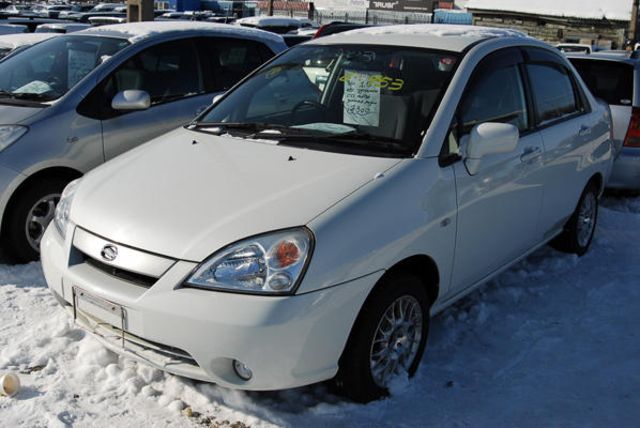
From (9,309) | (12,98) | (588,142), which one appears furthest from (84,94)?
(588,142)

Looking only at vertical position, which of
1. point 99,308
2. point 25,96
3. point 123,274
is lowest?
point 99,308

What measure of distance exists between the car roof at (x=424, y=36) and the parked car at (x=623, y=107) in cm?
275

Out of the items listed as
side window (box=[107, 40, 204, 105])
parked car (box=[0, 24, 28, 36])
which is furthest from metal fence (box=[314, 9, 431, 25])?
side window (box=[107, 40, 204, 105])

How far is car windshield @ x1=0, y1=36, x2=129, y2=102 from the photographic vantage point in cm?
521

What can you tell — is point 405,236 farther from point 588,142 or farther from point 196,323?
point 588,142

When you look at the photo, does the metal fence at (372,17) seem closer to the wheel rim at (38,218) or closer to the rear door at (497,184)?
the wheel rim at (38,218)

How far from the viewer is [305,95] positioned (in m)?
4.09

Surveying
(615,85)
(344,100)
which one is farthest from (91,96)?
(615,85)

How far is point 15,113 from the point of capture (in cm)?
480

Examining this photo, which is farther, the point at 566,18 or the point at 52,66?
the point at 566,18

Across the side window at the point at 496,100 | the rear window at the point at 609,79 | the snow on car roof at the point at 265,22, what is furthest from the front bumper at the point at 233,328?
the snow on car roof at the point at 265,22

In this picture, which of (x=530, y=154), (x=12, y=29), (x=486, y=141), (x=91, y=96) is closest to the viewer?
(x=486, y=141)

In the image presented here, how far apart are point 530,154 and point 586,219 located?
1539 millimetres

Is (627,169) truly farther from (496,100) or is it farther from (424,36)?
(424,36)
